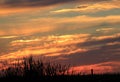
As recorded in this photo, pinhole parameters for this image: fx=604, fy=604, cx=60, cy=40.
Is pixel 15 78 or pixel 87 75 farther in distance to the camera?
pixel 87 75

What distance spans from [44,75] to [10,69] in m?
2.17

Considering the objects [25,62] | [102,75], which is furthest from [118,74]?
[25,62]

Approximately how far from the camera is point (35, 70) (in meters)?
37.4

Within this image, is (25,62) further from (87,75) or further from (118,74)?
(118,74)

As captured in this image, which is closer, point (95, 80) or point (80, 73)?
point (95, 80)

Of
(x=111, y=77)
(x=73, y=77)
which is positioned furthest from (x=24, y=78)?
(x=111, y=77)

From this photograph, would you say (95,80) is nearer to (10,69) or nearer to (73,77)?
(73,77)

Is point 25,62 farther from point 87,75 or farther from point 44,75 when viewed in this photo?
point 87,75

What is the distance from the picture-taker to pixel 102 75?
3944 cm

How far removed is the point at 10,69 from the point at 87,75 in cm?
509

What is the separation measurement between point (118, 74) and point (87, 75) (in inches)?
101

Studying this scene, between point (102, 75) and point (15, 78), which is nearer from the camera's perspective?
point (15, 78)

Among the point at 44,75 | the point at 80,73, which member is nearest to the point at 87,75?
the point at 80,73

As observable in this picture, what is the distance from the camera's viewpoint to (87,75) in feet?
128
